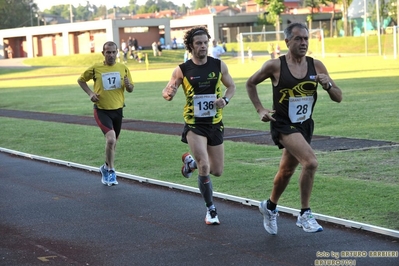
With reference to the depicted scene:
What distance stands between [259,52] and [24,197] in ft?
232

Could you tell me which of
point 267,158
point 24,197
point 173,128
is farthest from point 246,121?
point 24,197

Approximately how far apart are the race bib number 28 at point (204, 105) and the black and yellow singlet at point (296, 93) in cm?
111

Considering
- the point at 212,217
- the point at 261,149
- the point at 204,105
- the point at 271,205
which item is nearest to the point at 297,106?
the point at 271,205

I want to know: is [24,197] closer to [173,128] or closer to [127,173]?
[127,173]

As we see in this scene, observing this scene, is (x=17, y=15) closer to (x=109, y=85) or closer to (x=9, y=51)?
(x=9, y=51)

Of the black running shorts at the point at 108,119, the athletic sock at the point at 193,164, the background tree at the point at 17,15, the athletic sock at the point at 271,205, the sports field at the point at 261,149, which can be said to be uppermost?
the background tree at the point at 17,15

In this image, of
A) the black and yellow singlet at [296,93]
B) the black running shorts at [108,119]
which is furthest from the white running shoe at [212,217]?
the black running shorts at [108,119]

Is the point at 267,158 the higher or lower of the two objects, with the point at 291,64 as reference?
lower

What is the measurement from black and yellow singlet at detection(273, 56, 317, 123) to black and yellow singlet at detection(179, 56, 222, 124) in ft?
3.66

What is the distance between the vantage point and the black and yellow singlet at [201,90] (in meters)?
8.95

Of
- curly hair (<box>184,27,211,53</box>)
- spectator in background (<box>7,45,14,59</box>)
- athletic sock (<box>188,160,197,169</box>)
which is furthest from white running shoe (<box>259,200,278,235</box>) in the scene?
spectator in background (<box>7,45,14,59</box>)

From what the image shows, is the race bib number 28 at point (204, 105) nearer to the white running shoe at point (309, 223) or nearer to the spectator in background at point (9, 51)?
Result: the white running shoe at point (309, 223)

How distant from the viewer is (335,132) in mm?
16609

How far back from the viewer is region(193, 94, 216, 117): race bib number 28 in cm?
895
